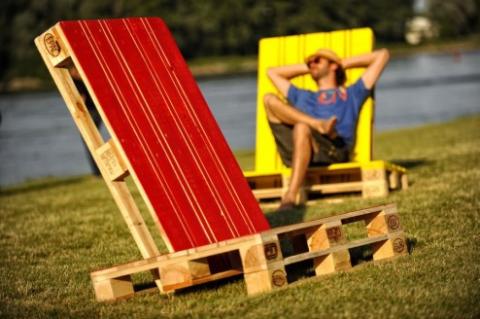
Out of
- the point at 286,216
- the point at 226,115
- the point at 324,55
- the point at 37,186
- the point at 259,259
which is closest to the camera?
the point at 259,259

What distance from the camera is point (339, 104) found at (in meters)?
8.77

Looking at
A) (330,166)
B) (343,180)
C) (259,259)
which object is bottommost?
(259,259)

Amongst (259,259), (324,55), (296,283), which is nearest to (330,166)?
(324,55)

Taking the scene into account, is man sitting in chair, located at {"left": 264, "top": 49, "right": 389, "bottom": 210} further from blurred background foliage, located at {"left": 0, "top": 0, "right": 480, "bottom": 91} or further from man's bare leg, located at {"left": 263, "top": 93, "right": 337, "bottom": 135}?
blurred background foliage, located at {"left": 0, "top": 0, "right": 480, "bottom": 91}

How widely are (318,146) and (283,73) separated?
1.12 m

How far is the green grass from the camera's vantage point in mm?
4652

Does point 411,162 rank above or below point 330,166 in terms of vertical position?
above

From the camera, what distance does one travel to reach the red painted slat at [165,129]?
5.27 metres

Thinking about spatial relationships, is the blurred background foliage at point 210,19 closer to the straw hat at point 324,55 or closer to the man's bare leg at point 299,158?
the straw hat at point 324,55

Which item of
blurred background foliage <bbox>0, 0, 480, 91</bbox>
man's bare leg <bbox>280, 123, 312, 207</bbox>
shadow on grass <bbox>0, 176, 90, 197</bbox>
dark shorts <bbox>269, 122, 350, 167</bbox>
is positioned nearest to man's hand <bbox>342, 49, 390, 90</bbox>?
dark shorts <bbox>269, 122, 350, 167</bbox>

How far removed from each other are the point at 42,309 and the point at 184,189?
0.97 m

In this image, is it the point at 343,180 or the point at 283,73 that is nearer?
the point at 343,180

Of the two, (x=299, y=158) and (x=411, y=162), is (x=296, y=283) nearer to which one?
(x=299, y=158)

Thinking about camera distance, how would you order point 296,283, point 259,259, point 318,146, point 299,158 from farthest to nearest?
point 318,146 < point 299,158 < point 296,283 < point 259,259
